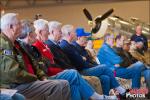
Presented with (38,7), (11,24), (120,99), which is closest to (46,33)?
(11,24)

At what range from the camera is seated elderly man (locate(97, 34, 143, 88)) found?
18.7ft

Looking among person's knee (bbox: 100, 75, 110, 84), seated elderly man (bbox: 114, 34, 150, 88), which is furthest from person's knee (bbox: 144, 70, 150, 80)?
person's knee (bbox: 100, 75, 110, 84)

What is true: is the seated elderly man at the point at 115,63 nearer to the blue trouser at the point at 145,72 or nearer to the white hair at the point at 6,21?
the blue trouser at the point at 145,72

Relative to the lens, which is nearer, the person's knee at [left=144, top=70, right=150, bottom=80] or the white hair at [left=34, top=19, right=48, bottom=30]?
the white hair at [left=34, top=19, right=48, bottom=30]

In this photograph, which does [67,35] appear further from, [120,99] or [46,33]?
[120,99]

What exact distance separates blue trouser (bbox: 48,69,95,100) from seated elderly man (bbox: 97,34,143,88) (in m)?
1.85

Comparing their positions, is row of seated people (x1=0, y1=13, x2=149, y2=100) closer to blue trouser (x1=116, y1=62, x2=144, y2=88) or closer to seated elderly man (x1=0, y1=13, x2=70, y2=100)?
seated elderly man (x1=0, y1=13, x2=70, y2=100)

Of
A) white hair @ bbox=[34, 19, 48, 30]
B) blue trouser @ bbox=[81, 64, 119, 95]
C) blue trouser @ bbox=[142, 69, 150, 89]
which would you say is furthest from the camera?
blue trouser @ bbox=[142, 69, 150, 89]

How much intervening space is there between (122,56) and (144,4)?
8.68 meters

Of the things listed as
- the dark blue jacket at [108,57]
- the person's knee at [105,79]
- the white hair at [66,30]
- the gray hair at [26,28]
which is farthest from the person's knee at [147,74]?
the gray hair at [26,28]

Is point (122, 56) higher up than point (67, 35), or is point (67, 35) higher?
point (67, 35)

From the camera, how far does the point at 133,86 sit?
18.9ft

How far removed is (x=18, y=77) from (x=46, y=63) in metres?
0.79

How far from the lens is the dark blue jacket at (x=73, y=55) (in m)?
4.59
